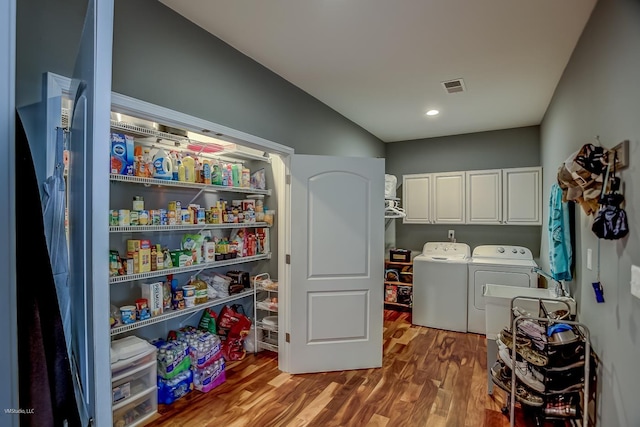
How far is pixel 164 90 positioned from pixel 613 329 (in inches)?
107

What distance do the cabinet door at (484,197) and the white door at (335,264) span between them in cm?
205

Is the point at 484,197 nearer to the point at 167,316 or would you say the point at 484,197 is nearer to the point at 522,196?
the point at 522,196

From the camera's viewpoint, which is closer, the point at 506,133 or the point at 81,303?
the point at 81,303

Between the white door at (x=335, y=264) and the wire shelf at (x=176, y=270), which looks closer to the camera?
the wire shelf at (x=176, y=270)

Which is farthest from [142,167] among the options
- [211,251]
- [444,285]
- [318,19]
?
[444,285]

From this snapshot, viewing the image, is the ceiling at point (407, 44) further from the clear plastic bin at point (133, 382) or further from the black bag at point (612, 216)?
the clear plastic bin at point (133, 382)

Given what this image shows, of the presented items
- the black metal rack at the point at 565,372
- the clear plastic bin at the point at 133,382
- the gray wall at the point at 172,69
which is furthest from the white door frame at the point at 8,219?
the black metal rack at the point at 565,372

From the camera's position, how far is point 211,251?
286 centimetres

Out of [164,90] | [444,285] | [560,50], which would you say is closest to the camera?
[164,90]

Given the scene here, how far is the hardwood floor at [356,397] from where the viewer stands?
2205mm

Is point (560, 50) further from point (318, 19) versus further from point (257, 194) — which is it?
point (257, 194)

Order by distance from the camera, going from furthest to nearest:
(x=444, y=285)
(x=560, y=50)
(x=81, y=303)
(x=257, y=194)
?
1. (x=444, y=285)
2. (x=257, y=194)
3. (x=560, y=50)
4. (x=81, y=303)

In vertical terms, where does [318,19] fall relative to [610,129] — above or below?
above

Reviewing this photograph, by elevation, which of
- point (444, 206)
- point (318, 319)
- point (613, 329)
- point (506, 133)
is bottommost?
point (318, 319)
